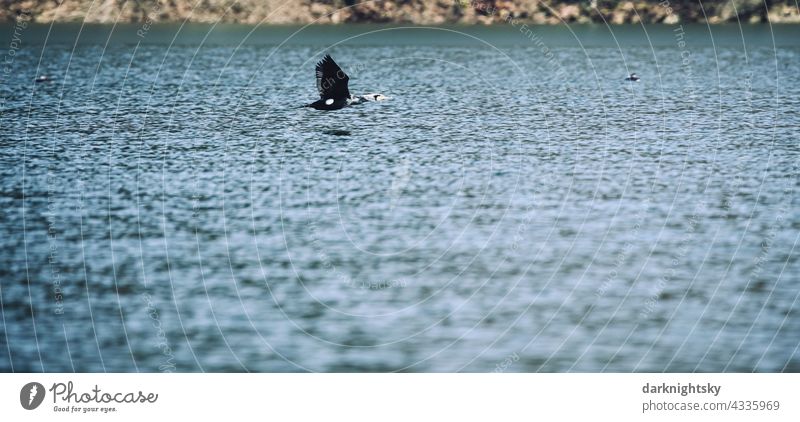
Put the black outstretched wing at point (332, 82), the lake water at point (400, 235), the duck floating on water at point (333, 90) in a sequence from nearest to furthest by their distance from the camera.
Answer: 1. the lake water at point (400, 235)
2. the black outstretched wing at point (332, 82)
3. the duck floating on water at point (333, 90)

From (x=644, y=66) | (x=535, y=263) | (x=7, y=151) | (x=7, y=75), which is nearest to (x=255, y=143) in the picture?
(x=7, y=151)
